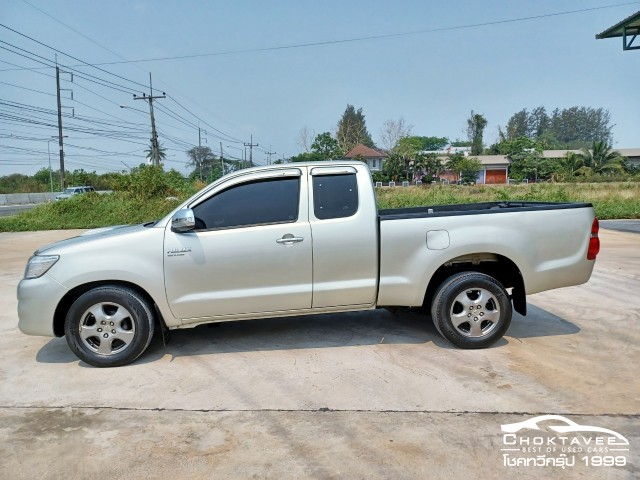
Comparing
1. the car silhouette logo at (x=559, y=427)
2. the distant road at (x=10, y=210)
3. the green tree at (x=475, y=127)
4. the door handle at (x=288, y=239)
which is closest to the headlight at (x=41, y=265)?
the door handle at (x=288, y=239)

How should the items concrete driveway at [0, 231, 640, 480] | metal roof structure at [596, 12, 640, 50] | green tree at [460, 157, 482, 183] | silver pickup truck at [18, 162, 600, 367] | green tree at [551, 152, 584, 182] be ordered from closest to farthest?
concrete driveway at [0, 231, 640, 480]
silver pickup truck at [18, 162, 600, 367]
metal roof structure at [596, 12, 640, 50]
green tree at [551, 152, 584, 182]
green tree at [460, 157, 482, 183]

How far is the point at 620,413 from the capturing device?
3377 mm

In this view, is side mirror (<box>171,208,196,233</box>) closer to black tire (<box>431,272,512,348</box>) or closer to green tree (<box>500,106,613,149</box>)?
black tire (<box>431,272,512,348</box>)

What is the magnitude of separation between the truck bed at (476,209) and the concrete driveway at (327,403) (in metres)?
1.30

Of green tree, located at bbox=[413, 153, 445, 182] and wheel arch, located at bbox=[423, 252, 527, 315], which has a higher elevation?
green tree, located at bbox=[413, 153, 445, 182]

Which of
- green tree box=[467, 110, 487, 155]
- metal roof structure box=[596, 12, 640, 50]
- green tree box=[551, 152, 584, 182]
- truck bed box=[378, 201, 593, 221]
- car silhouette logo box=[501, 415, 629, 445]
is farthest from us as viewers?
green tree box=[467, 110, 487, 155]

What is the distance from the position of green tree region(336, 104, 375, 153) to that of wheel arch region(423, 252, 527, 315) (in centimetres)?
7362

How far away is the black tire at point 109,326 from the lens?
170 inches

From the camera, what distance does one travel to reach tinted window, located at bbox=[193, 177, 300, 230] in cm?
448

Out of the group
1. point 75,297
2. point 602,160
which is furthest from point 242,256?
point 602,160

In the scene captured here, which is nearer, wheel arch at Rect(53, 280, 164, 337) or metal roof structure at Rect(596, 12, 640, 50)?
wheel arch at Rect(53, 280, 164, 337)

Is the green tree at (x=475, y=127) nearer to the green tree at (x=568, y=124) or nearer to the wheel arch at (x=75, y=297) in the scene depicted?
the green tree at (x=568, y=124)

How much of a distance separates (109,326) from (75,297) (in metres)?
0.46

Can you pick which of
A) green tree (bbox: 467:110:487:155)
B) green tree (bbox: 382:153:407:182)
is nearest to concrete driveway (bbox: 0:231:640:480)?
green tree (bbox: 382:153:407:182)
